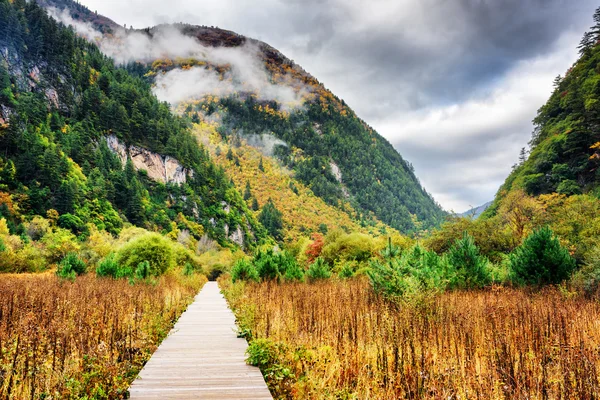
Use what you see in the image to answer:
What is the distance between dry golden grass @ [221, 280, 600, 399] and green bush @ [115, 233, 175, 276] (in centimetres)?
1842

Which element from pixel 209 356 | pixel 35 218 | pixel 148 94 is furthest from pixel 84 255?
pixel 148 94

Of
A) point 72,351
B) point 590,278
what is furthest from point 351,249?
point 72,351

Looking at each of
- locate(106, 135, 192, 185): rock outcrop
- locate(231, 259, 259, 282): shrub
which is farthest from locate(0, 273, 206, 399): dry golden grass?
locate(106, 135, 192, 185): rock outcrop

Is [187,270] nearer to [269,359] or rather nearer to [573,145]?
[269,359]

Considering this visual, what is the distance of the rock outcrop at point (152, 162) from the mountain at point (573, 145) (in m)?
72.5

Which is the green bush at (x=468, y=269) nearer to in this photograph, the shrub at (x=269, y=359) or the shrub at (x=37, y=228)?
the shrub at (x=269, y=359)

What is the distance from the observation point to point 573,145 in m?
43.5

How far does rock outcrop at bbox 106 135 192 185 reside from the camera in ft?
277

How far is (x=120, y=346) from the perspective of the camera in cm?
592

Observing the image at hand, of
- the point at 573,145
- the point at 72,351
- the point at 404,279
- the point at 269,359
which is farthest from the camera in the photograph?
the point at 573,145

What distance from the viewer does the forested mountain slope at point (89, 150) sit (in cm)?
5641

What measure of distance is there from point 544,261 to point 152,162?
8923 cm

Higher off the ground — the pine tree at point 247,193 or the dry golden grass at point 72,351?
the pine tree at point 247,193

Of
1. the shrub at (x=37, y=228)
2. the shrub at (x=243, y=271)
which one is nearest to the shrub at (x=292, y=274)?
the shrub at (x=243, y=271)
